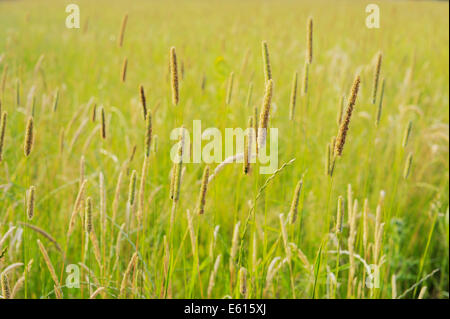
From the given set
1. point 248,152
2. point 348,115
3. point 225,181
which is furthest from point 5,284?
point 225,181

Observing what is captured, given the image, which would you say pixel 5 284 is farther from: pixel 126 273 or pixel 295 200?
pixel 295 200

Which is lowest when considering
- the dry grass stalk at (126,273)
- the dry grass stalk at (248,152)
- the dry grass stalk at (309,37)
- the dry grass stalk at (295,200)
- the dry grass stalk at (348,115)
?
the dry grass stalk at (126,273)

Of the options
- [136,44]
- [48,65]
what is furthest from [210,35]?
[48,65]

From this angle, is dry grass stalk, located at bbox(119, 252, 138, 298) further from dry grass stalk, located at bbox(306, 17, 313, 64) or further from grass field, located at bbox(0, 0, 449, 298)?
dry grass stalk, located at bbox(306, 17, 313, 64)

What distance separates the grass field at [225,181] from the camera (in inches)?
47.0

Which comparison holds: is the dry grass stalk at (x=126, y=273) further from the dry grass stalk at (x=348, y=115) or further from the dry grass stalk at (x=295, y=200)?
the dry grass stalk at (x=348, y=115)

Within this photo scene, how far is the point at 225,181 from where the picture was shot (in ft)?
6.84

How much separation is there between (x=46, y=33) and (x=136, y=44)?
1.73 m

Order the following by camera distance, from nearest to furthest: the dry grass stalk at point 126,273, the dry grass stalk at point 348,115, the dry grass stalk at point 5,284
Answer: the dry grass stalk at point 348,115 → the dry grass stalk at point 5,284 → the dry grass stalk at point 126,273

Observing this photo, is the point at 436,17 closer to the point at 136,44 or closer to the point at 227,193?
the point at 136,44

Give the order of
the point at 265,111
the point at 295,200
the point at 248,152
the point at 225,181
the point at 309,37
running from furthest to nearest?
the point at 225,181 < the point at 309,37 < the point at 295,200 < the point at 248,152 < the point at 265,111

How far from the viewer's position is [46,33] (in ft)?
20.1

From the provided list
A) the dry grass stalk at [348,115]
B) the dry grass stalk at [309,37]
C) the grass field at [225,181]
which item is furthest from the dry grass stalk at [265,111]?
the dry grass stalk at [309,37]
